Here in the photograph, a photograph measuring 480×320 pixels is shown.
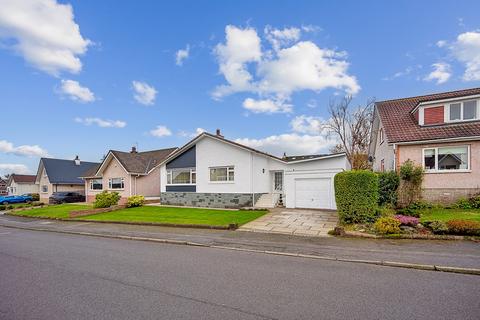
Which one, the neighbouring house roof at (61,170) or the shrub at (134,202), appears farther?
the neighbouring house roof at (61,170)

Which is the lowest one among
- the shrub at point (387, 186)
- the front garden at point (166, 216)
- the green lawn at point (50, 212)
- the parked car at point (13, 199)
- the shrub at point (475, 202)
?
the parked car at point (13, 199)

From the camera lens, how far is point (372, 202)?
11820mm

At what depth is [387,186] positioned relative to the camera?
15.8 meters

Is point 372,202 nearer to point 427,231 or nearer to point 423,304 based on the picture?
point 427,231

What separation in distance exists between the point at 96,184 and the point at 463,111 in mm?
37526

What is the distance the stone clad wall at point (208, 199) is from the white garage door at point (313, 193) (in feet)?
11.4

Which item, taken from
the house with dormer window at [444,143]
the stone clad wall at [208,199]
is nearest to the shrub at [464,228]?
the house with dormer window at [444,143]

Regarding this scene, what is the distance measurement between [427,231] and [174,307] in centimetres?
973

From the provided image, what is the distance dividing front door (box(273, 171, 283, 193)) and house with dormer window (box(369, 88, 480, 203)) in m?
8.11

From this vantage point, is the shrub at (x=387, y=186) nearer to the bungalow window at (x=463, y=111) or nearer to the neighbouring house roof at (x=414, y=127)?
the neighbouring house roof at (x=414, y=127)

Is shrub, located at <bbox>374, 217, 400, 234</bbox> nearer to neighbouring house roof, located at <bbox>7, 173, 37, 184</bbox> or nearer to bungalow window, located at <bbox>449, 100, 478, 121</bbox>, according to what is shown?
bungalow window, located at <bbox>449, 100, 478, 121</bbox>

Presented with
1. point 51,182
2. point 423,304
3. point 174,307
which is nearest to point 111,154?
point 51,182

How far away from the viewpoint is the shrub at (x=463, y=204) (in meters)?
15.0

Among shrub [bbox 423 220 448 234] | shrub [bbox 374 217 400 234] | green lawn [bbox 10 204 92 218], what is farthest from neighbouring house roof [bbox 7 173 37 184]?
shrub [bbox 423 220 448 234]
